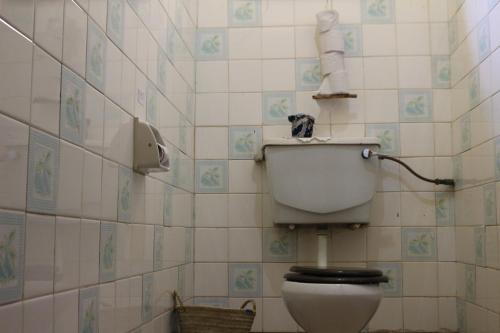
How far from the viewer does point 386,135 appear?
2.70 m

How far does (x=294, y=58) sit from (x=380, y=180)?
670 millimetres

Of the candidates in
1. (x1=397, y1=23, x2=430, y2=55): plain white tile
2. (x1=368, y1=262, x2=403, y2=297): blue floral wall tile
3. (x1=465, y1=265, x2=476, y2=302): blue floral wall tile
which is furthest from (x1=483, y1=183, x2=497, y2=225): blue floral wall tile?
(x1=397, y1=23, x2=430, y2=55): plain white tile

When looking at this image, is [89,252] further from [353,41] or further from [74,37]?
[353,41]

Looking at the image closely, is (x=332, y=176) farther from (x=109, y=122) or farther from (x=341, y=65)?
(x=109, y=122)

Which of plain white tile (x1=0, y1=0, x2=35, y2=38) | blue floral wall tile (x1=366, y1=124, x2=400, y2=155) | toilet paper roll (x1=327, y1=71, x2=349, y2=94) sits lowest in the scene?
plain white tile (x1=0, y1=0, x2=35, y2=38)

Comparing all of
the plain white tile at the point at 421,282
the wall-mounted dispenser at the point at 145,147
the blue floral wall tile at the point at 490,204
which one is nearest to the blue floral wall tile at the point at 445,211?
the plain white tile at the point at 421,282

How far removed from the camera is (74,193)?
4.12 feet

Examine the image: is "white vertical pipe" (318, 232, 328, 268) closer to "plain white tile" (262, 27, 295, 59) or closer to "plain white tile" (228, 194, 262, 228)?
"plain white tile" (228, 194, 262, 228)

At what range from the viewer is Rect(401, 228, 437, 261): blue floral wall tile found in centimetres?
263

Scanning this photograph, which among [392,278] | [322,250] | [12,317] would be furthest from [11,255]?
[392,278]

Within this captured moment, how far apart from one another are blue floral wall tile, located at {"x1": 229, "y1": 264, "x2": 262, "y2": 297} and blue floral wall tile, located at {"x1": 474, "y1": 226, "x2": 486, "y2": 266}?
2.95 ft

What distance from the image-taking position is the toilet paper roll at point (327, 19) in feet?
8.82

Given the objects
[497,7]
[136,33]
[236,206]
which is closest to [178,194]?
[236,206]

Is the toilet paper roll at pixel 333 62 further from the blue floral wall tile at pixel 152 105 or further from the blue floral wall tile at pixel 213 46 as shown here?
the blue floral wall tile at pixel 152 105
